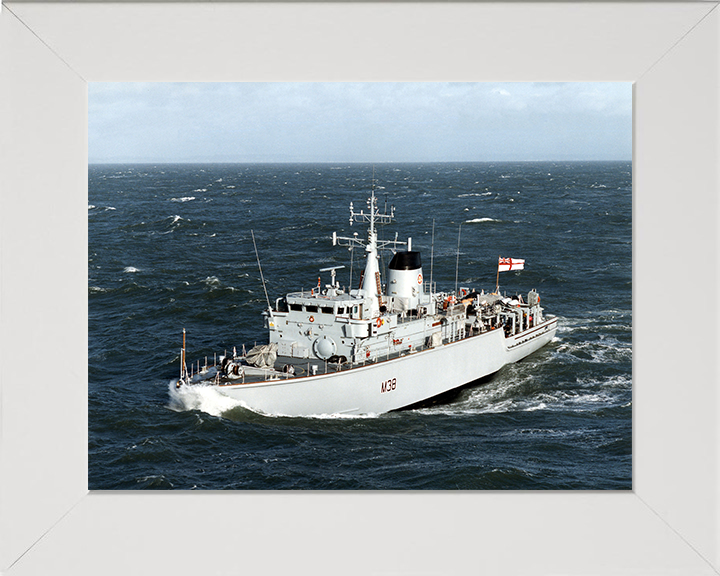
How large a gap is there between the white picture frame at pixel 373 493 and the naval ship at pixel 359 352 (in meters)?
8.35

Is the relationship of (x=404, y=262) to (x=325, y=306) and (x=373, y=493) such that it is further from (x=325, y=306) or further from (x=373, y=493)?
(x=373, y=493)

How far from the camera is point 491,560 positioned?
5879mm

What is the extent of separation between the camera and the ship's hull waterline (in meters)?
15.1

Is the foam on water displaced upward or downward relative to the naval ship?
downward

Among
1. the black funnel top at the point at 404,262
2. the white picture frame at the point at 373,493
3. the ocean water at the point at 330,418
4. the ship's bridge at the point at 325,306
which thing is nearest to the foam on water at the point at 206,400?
the ocean water at the point at 330,418

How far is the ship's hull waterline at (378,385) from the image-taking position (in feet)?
49.6

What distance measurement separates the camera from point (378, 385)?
1608 centimetres

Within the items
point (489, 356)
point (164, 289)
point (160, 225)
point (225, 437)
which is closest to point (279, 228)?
point (160, 225)

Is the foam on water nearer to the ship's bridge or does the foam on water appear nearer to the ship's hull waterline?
the ship's hull waterline

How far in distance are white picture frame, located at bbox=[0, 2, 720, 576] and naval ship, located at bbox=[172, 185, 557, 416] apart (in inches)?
329

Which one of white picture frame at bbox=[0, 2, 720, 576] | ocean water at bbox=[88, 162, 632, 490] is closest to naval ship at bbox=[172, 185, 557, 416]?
ocean water at bbox=[88, 162, 632, 490]

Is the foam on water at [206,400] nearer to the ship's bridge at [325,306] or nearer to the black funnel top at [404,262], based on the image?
the ship's bridge at [325,306]
